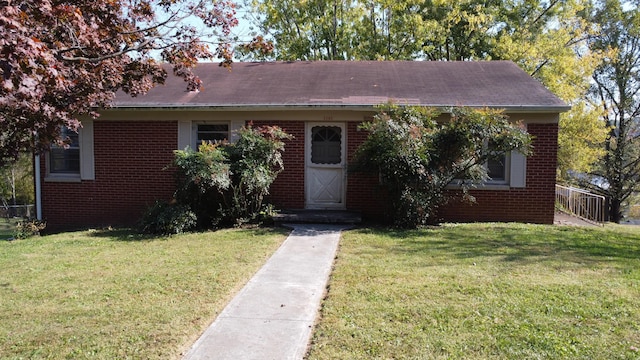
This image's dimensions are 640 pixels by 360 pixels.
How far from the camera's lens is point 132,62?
283 inches

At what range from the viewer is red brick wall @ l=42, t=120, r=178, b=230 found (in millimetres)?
10977

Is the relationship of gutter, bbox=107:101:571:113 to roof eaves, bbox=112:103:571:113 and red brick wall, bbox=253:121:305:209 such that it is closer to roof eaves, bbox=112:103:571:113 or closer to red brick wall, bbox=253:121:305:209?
roof eaves, bbox=112:103:571:113

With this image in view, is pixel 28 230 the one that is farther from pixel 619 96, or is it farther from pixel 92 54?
pixel 619 96

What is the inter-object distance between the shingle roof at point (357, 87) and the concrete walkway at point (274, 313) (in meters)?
4.62

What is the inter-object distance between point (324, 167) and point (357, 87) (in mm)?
2395

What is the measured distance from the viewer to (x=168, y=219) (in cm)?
893

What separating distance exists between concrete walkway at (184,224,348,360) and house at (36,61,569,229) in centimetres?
363

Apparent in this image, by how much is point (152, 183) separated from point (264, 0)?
20.8 metres

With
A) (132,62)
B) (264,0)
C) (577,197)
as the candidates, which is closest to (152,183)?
(132,62)

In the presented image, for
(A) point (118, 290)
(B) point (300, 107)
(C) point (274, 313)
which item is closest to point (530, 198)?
(B) point (300, 107)

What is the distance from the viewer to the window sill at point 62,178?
11289mm

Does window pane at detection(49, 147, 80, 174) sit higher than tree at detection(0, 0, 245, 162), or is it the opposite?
tree at detection(0, 0, 245, 162)

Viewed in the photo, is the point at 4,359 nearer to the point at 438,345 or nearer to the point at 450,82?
the point at 438,345

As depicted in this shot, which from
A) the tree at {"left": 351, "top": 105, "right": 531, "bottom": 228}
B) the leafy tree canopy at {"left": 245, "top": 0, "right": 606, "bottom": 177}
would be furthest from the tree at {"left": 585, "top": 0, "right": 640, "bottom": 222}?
the tree at {"left": 351, "top": 105, "right": 531, "bottom": 228}
